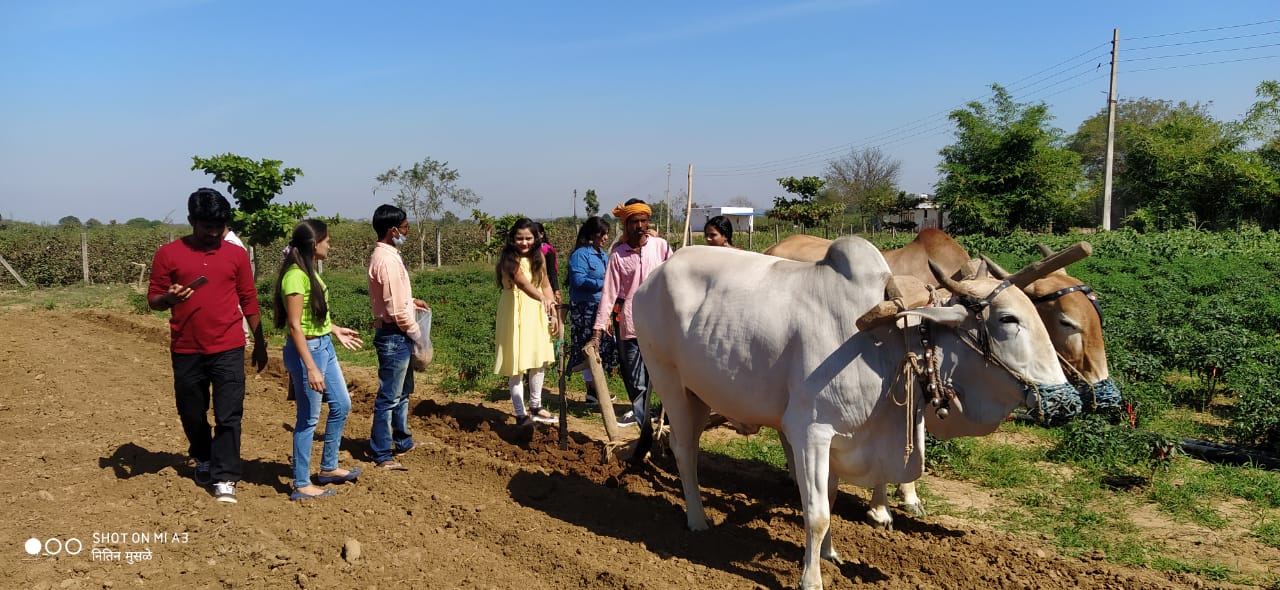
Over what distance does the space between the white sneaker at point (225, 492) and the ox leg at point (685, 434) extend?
2688 millimetres

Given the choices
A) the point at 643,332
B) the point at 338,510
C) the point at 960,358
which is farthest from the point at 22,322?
the point at 960,358

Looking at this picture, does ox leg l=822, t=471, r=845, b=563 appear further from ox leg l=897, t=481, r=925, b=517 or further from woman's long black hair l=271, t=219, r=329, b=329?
woman's long black hair l=271, t=219, r=329, b=329

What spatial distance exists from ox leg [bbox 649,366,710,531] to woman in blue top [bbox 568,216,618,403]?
216cm

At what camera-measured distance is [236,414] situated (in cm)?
517

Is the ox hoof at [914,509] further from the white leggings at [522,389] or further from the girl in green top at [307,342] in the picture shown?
the girl in green top at [307,342]

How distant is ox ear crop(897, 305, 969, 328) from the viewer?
3611mm

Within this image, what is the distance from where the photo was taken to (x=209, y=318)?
4949mm

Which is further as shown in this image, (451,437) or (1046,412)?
(451,437)

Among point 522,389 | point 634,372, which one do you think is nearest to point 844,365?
→ point 634,372

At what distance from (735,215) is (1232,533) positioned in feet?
165

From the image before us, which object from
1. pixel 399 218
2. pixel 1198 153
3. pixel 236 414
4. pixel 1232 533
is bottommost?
pixel 1232 533

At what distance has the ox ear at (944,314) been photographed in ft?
11.8

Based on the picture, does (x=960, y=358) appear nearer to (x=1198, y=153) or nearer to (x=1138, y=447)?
(x=1138, y=447)

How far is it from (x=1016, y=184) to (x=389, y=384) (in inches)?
1317
